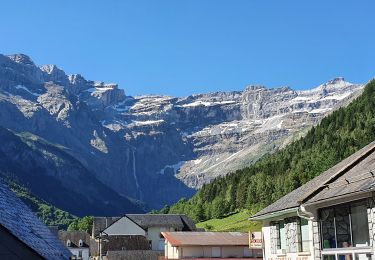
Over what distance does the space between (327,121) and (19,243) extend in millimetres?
189999

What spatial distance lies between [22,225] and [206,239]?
5975 centimetres

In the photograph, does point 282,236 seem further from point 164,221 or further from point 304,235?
point 164,221

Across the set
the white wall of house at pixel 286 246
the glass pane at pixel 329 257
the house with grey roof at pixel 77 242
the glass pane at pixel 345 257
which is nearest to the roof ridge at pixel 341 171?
the white wall of house at pixel 286 246

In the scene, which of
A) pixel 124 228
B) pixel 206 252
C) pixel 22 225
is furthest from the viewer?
pixel 124 228

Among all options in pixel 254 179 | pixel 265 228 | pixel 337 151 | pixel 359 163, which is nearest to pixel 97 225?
pixel 254 179

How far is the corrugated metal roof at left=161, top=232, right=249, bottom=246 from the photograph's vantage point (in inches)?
2773

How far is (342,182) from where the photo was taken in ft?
84.5

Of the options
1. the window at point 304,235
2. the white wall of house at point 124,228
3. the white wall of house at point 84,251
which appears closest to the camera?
the window at point 304,235

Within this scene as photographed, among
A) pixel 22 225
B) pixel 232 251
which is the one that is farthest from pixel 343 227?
pixel 232 251

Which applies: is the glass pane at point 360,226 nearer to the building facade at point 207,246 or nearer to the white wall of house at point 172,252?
the building facade at point 207,246

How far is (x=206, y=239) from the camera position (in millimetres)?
71812

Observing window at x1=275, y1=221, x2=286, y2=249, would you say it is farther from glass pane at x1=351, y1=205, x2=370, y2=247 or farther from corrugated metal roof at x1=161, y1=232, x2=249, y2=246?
corrugated metal roof at x1=161, y1=232, x2=249, y2=246

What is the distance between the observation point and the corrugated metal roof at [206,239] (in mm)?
70438

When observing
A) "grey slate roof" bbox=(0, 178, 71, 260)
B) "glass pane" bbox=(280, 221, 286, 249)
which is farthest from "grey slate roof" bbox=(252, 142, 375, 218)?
"grey slate roof" bbox=(0, 178, 71, 260)
